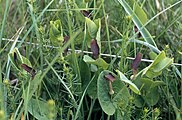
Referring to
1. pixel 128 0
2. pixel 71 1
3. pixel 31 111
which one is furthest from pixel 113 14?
pixel 31 111

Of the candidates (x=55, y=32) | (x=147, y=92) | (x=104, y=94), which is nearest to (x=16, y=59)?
(x=55, y=32)

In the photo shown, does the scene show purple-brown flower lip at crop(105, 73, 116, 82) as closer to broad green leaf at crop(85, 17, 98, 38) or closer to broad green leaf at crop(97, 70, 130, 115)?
broad green leaf at crop(97, 70, 130, 115)

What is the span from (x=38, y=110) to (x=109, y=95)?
178 millimetres

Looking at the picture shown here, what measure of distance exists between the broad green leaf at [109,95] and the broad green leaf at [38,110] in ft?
0.45

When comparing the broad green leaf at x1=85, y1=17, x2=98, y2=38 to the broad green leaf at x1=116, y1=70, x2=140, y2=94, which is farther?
the broad green leaf at x1=85, y1=17, x2=98, y2=38

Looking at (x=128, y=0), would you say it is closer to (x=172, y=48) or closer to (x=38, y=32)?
(x=172, y=48)

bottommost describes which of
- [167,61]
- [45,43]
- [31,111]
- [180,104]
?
[180,104]

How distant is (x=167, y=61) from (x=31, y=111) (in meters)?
0.35

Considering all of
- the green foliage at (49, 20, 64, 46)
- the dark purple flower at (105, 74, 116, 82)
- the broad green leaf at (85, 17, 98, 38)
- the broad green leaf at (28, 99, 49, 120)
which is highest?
the green foliage at (49, 20, 64, 46)

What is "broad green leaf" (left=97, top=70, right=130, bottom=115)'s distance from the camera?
→ 93cm

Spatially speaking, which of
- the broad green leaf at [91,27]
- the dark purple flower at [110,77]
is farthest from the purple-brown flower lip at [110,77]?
the broad green leaf at [91,27]

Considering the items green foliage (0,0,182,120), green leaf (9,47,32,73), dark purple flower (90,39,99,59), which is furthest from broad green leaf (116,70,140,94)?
green leaf (9,47,32,73)

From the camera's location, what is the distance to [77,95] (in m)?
0.95

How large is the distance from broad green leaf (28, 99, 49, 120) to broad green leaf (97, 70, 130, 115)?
137 mm
